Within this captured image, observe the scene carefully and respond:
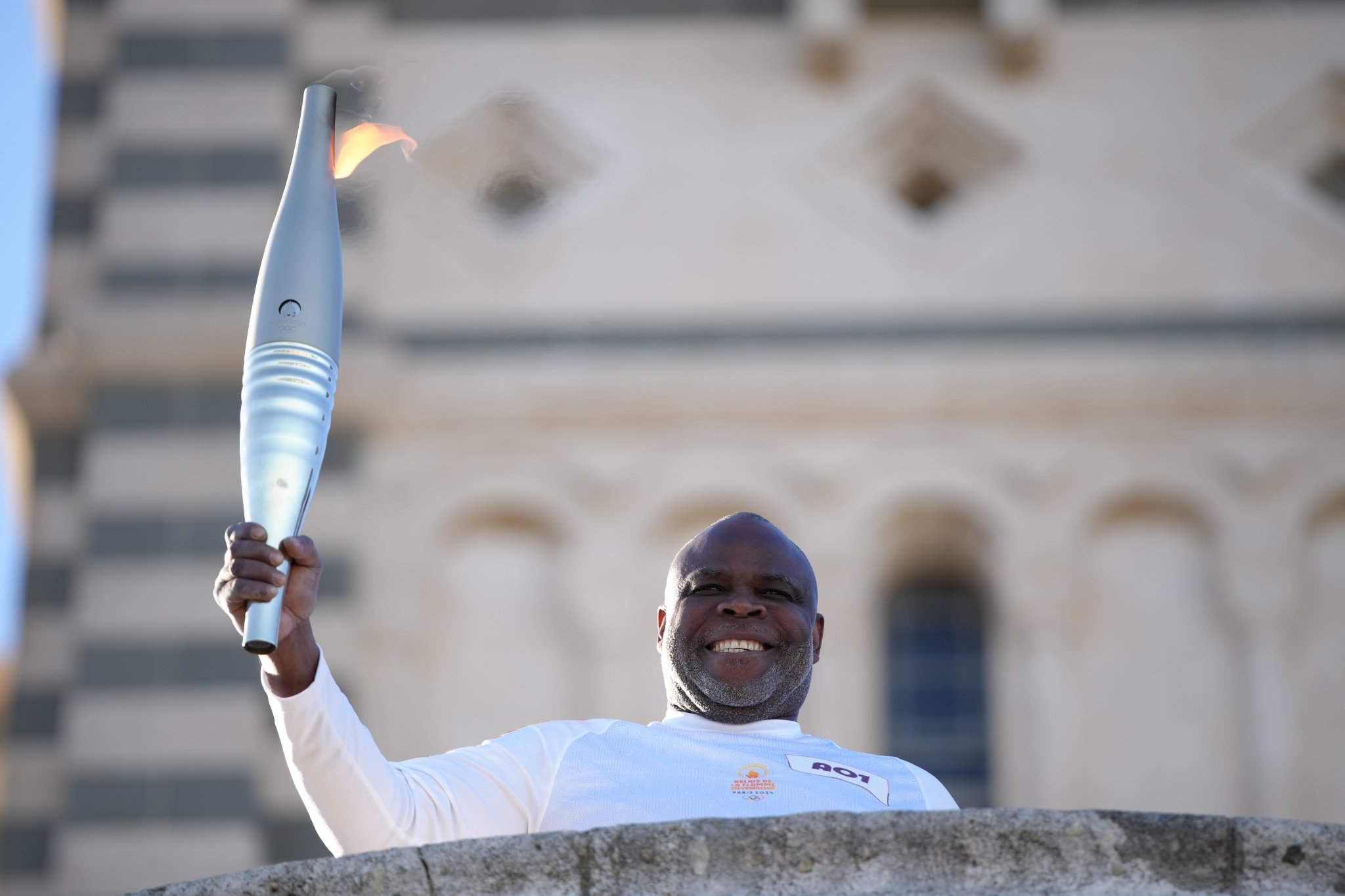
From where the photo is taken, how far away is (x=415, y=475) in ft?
34.6

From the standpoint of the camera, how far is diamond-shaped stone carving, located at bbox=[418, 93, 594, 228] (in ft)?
36.7

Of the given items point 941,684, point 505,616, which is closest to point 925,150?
point 941,684

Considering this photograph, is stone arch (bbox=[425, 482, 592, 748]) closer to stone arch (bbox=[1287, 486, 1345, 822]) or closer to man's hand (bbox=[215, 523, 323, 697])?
stone arch (bbox=[1287, 486, 1345, 822])

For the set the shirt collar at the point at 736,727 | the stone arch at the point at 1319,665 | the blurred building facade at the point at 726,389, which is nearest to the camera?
the shirt collar at the point at 736,727

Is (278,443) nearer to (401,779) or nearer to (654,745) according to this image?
(401,779)

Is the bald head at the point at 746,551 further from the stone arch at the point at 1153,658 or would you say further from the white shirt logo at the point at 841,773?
the stone arch at the point at 1153,658

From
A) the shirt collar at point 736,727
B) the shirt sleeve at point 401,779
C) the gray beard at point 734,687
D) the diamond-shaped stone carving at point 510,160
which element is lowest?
the shirt sleeve at point 401,779

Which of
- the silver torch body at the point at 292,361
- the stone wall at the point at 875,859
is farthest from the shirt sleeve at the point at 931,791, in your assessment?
the silver torch body at the point at 292,361

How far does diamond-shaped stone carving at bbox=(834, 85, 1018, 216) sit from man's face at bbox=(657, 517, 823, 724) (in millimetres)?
7193

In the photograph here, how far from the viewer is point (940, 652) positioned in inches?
416

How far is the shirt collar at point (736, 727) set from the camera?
399 cm

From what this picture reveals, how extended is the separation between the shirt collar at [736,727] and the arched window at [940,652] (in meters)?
6.14

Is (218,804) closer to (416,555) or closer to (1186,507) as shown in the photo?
(416,555)

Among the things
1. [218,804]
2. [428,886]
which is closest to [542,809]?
[428,886]
